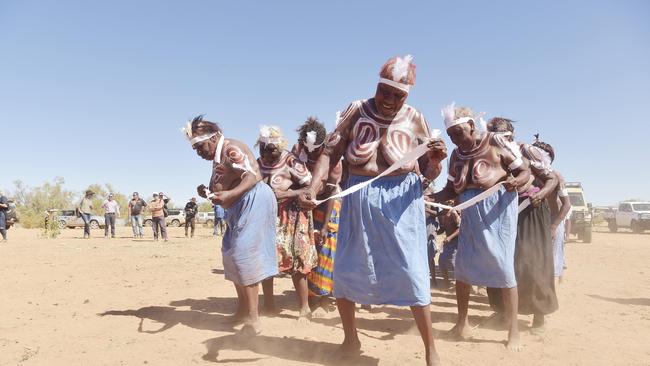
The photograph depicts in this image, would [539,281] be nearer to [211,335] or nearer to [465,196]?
[465,196]

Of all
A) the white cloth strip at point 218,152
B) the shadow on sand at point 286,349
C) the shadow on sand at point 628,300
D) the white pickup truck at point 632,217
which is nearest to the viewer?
the shadow on sand at point 286,349

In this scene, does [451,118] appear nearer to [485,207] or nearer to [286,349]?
[485,207]

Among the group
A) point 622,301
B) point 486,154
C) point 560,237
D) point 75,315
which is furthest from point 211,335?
point 622,301

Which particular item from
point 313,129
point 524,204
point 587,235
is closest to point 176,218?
point 587,235

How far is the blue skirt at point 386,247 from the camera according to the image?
325cm

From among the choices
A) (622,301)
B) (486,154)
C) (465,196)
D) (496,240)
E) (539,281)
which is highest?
(486,154)

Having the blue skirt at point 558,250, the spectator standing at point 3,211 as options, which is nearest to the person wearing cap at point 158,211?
the spectator standing at point 3,211

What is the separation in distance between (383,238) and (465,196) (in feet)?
4.46

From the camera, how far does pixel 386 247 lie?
331 cm

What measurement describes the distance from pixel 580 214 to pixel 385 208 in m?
20.6

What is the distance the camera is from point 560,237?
7055mm

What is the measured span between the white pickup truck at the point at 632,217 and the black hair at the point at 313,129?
29.0 meters

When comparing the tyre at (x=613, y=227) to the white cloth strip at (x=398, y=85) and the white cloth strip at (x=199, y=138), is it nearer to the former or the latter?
the white cloth strip at (x=199, y=138)

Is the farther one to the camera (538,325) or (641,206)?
(641,206)
